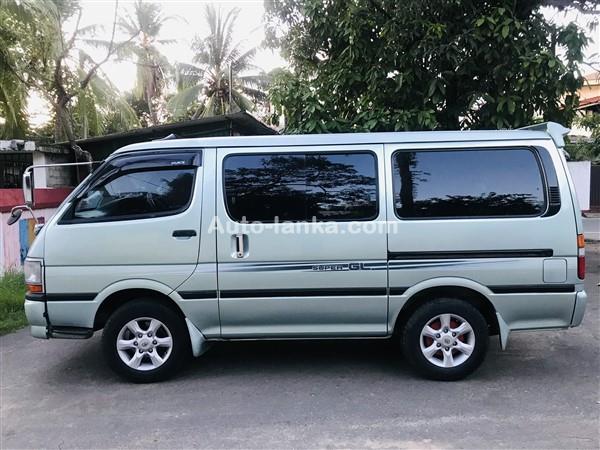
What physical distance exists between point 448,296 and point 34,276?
337cm

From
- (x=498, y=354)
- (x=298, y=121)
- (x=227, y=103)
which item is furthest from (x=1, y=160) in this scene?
(x=227, y=103)

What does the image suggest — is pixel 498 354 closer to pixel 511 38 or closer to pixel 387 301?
pixel 387 301

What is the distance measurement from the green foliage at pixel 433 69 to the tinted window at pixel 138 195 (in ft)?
11.2

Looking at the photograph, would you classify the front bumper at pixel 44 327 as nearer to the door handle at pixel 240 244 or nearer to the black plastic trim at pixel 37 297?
the black plastic trim at pixel 37 297

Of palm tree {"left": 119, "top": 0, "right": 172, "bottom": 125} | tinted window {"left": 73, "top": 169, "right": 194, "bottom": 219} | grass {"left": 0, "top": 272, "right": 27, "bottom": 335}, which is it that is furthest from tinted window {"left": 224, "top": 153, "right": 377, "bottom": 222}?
palm tree {"left": 119, "top": 0, "right": 172, "bottom": 125}

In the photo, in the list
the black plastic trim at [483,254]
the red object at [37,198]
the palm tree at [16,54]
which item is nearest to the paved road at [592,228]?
the black plastic trim at [483,254]

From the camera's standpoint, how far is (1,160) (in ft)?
33.8

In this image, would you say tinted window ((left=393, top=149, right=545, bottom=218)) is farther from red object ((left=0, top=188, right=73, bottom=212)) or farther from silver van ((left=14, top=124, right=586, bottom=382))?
red object ((left=0, top=188, right=73, bottom=212))

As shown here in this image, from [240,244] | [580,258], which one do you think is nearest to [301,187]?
[240,244]

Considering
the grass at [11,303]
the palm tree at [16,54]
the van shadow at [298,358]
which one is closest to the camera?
the van shadow at [298,358]

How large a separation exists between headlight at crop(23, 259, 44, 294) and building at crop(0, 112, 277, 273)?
3.86 m

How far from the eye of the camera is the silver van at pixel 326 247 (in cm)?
411

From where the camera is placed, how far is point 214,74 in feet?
80.5

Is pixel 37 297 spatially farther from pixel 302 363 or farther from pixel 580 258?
pixel 580 258
